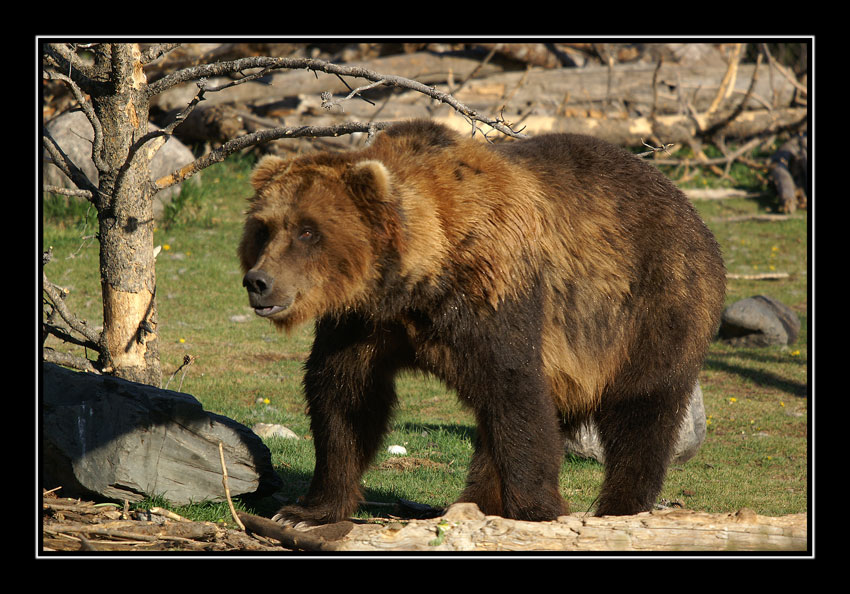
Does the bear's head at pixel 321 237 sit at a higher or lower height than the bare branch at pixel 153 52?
lower

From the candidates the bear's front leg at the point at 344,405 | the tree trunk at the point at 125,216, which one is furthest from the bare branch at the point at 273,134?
the bear's front leg at the point at 344,405

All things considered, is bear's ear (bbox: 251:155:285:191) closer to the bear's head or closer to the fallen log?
the bear's head

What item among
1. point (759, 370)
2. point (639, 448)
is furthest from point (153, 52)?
point (759, 370)

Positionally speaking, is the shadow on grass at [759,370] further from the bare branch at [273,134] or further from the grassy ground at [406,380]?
the bare branch at [273,134]

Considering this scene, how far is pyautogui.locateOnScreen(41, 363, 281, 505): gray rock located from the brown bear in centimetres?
66

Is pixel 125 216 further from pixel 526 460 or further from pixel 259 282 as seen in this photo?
pixel 526 460

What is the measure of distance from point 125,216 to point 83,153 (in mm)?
7455

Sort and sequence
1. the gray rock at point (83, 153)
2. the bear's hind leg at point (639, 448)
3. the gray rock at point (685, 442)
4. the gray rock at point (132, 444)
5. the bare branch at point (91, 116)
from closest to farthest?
the gray rock at point (132, 444) → the bear's hind leg at point (639, 448) → the bare branch at point (91, 116) → the gray rock at point (685, 442) → the gray rock at point (83, 153)

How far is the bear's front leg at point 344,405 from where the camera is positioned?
201 inches

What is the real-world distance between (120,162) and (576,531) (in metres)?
3.86

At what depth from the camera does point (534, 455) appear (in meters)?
4.95

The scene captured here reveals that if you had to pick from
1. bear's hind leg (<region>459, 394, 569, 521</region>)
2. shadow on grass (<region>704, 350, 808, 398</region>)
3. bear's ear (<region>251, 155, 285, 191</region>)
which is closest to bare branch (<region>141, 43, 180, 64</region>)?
bear's ear (<region>251, 155, 285, 191</region>)

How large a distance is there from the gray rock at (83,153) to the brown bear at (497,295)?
8698mm

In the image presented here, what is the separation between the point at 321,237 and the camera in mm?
4555
